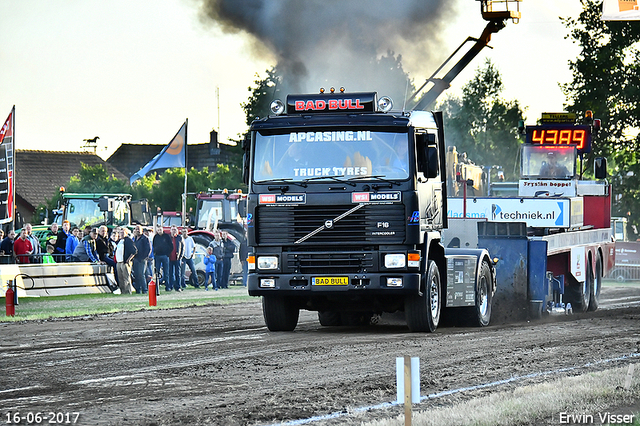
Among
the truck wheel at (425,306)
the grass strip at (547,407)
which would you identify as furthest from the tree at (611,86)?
the grass strip at (547,407)

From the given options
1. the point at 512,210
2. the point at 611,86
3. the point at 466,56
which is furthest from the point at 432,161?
the point at 611,86

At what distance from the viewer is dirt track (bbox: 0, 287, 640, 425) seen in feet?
28.8

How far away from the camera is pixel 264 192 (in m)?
14.7

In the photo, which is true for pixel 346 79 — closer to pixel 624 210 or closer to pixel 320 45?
pixel 320 45

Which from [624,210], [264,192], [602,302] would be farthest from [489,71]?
[264,192]

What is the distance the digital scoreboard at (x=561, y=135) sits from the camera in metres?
26.8

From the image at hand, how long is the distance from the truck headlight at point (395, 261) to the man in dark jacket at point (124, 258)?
1249cm

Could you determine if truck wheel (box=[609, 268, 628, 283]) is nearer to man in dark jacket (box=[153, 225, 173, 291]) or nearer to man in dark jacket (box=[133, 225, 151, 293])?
man in dark jacket (box=[153, 225, 173, 291])

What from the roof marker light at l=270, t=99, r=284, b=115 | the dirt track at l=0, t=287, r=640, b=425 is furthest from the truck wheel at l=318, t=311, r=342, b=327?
the roof marker light at l=270, t=99, r=284, b=115

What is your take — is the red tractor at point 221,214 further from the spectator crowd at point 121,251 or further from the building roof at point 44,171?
the building roof at point 44,171

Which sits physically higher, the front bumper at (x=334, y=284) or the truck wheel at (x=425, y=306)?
the front bumper at (x=334, y=284)

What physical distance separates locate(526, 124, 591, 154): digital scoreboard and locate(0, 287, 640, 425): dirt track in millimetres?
8947

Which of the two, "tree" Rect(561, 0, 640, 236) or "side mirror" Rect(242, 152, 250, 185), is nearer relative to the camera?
"side mirror" Rect(242, 152, 250, 185)

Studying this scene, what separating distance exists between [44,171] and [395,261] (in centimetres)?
6643
